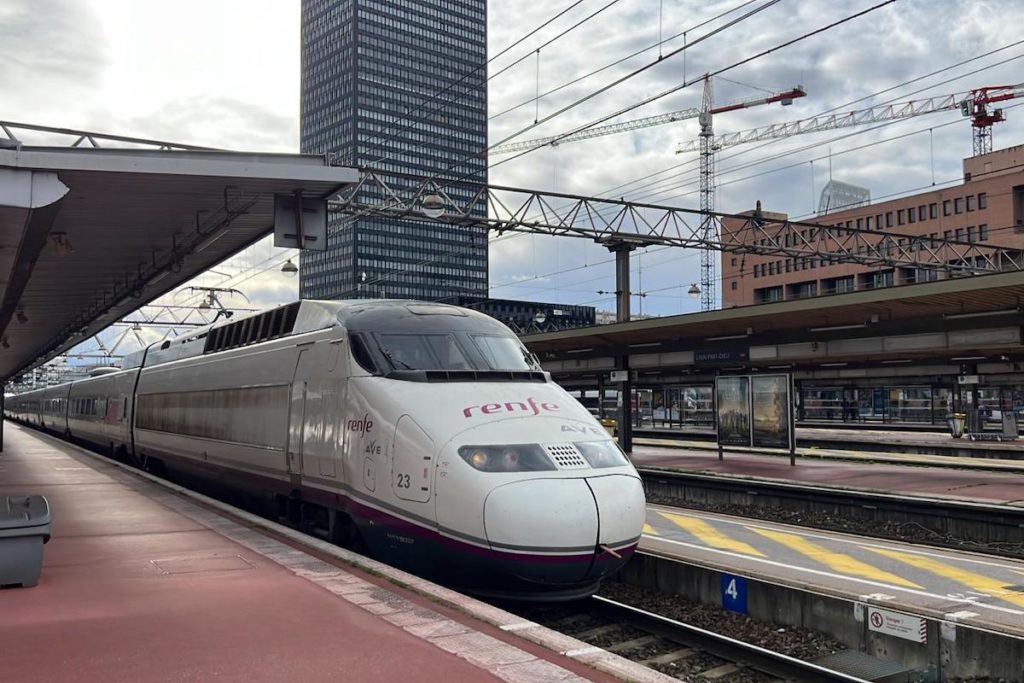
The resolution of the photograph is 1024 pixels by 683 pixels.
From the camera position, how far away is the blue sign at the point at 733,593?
970 centimetres

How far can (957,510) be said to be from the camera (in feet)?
47.8

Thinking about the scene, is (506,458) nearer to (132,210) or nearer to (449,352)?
(449,352)

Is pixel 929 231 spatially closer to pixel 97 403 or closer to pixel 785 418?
pixel 785 418

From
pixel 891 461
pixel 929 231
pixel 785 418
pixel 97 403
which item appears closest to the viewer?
pixel 785 418

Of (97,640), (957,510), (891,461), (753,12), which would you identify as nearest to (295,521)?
(97,640)

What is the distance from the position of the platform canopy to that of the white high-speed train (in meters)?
1.75

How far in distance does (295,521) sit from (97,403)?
1994cm

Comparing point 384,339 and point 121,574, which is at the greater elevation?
point 384,339

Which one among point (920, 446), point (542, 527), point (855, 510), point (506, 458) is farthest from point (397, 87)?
point (542, 527)

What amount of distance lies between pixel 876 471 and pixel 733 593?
13676mm

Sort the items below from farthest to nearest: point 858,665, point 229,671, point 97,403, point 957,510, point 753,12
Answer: point 97,403 → point 957,510 → point 753,12 → point 858,665 → point 229,671

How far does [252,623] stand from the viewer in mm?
6441

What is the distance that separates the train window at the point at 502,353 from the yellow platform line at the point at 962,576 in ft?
19.1

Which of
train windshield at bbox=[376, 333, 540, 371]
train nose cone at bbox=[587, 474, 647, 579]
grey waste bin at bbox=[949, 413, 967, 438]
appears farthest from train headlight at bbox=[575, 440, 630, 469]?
grey waste bin at bbox=[949, 413, 967, 438]
